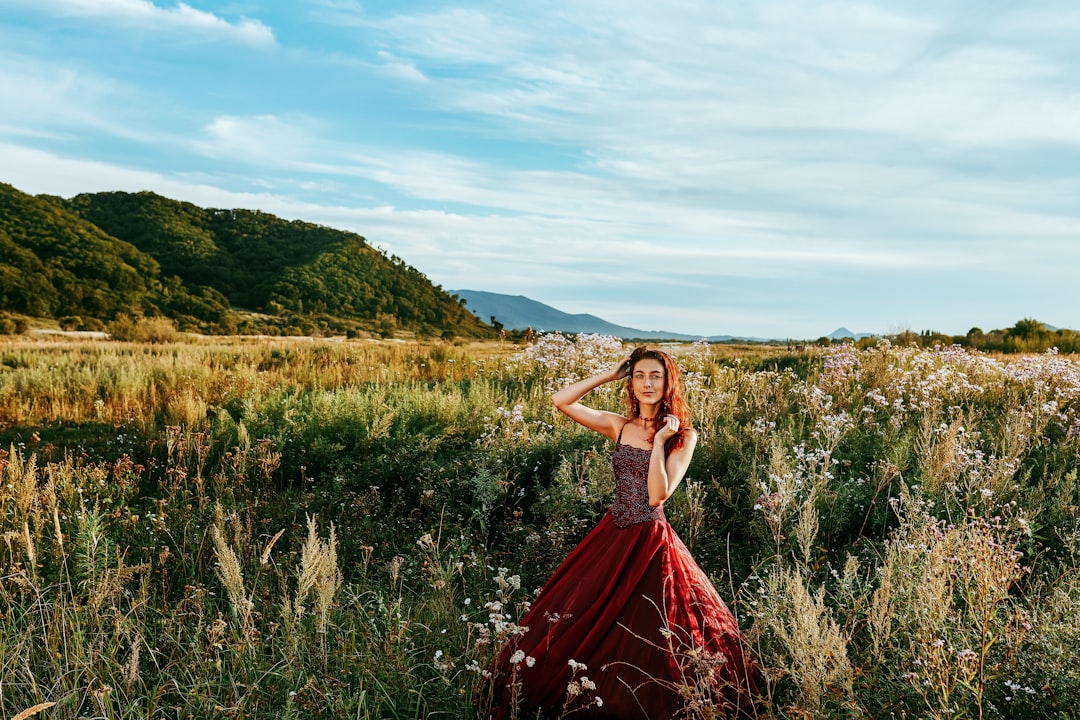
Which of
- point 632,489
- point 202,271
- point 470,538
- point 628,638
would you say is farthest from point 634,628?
point 202,271

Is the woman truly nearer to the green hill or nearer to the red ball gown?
the red ball gown

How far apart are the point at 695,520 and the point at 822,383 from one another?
5.34 metres

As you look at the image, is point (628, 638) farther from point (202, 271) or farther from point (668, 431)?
point (202, 271)

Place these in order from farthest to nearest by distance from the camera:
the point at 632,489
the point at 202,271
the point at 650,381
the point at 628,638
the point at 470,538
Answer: the point at 202,271 → the point at 470,538 → the point at 650,381 → the point at 632,489 → the point at 628,638

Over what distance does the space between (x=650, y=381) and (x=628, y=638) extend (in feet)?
4.41

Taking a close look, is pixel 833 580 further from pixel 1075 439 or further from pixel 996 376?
pixel 996 376

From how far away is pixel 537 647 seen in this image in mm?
3424

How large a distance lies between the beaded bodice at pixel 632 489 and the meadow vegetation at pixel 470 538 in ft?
2.21

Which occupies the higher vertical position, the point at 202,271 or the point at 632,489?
the point at 202,271

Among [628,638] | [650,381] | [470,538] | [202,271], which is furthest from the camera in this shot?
[202,271]

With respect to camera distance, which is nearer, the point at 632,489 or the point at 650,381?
the point at 632,489

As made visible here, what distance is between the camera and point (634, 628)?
341 cm

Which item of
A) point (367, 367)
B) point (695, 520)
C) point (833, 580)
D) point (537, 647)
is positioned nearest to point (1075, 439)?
point (833, 580)

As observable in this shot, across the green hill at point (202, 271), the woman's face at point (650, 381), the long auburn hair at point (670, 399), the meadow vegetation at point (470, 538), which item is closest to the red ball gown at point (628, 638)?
the meadow vegetation at point (470, 538)
